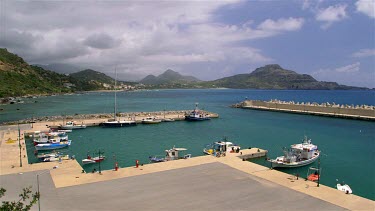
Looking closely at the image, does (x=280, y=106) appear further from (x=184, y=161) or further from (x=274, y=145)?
(x=184, y=161)

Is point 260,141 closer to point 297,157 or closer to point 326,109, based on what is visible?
point 297,157

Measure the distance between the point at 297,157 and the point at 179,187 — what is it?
19.7 metres

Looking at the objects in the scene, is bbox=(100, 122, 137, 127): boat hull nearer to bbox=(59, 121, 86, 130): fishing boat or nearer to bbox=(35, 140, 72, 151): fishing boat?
bbox=(59, 121, 86, 130): fishing boat

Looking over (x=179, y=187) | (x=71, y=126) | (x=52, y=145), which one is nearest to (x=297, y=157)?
(x=179, y=187)

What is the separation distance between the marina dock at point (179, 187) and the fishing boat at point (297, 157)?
7114 millimetres

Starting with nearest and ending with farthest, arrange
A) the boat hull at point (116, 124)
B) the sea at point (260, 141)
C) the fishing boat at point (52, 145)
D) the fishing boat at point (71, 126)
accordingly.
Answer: the sea at point (260, 141)
the fishing boat at point (52, 145)
the fishing boat at point (71, 126)
the boat hull at point (116, 124)

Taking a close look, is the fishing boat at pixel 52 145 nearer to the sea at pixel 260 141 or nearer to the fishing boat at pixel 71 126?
the sea at pixel 260 141

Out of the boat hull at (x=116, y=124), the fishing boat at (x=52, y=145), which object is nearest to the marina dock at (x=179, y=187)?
the fishing boat at (x=52, y=145)

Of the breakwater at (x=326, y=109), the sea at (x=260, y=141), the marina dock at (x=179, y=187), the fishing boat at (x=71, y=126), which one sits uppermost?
the breakwater at (x=326, y=109)

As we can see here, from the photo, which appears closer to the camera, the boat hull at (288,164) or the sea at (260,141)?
the boat hull at (288,164)

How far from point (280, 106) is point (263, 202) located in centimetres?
9216

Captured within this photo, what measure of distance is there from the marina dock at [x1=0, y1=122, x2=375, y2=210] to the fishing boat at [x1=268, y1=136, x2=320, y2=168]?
7.11m

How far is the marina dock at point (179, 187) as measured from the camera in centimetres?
2061

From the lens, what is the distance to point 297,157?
37469 millimetres
